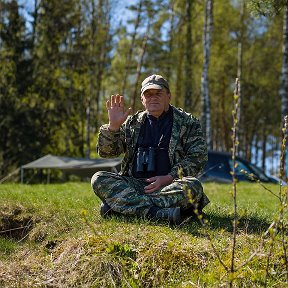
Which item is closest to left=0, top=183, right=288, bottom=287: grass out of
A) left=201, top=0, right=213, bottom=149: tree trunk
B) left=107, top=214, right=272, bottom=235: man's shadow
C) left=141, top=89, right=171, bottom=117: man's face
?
left=107, top=214, right=272, bottom=235: man's shadow

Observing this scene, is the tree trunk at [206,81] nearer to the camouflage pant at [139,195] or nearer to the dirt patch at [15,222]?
the dirt patch at [15,222]

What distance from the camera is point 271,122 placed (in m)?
35.0

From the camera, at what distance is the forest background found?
2352 centimetres

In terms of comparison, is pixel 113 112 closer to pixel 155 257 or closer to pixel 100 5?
pixel 155 257

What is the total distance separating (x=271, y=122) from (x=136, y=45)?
1152cm

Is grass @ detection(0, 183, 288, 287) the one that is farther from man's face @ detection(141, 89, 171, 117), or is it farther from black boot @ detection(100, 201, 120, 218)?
man's face @ detection(141, 89, 171, 117)

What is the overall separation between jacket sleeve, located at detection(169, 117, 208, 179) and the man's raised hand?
27.4 inches

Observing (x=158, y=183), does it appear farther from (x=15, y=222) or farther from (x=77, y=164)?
(x=77, y=164)

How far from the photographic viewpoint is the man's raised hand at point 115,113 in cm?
539

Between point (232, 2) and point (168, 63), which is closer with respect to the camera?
point (168, 63)

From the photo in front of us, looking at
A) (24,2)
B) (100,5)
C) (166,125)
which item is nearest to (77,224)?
(166,125)

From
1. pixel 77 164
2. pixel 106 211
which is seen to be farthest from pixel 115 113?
pixel 77 164

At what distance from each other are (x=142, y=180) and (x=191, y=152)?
0.64m

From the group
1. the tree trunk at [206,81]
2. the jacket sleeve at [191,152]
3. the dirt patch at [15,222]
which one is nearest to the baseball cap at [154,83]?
the jacket sleeve at [191,152]
